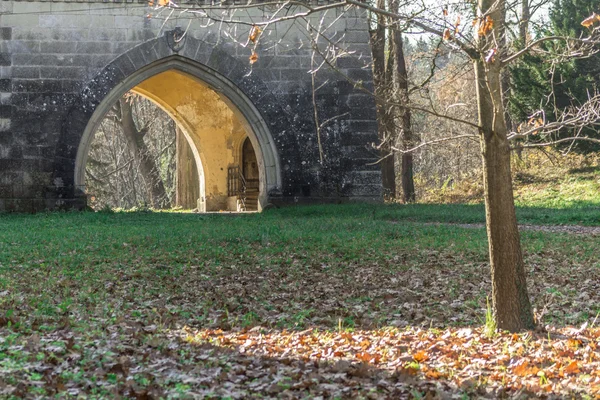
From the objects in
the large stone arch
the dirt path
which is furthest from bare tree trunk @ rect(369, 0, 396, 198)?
the dirt path

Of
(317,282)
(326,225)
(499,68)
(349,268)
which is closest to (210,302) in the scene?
(317,282)

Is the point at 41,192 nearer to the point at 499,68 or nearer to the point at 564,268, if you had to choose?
the point at 564,268

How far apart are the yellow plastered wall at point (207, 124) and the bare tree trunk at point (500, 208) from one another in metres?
17.8

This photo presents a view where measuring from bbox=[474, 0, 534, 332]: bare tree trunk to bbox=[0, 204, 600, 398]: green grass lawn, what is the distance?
691 mm

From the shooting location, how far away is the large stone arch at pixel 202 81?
18.3 m

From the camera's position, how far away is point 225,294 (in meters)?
8.96

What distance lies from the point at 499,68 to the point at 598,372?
2320mm

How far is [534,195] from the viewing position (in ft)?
76.8

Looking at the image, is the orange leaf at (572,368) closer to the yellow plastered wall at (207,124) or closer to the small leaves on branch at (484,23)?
the small leaves on branch at (484,23)

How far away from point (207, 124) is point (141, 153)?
20.7ft

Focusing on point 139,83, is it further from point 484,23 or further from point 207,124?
point 484,23

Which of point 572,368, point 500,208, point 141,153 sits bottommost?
point 572,368

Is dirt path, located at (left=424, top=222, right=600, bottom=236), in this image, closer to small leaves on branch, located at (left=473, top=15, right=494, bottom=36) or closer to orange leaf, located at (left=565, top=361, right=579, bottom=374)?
orange leaf, located at (left=565, top=361, right=579, bottom=374)

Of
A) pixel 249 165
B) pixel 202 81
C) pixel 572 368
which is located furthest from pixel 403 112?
pixel 572 368
